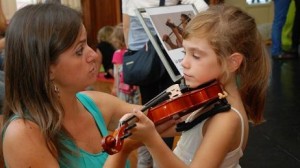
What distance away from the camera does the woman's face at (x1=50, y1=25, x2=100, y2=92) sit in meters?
1.14

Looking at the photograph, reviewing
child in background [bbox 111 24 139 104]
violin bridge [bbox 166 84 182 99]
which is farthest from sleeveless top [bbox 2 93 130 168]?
child in background [bbox 111 24 139 104]

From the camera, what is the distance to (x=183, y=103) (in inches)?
47.5

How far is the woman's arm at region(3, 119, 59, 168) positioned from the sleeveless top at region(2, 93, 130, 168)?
0.04 metres

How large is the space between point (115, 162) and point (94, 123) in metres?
0.23

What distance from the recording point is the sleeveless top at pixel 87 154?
1181 mm

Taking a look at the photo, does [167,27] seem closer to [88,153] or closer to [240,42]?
[240,42]

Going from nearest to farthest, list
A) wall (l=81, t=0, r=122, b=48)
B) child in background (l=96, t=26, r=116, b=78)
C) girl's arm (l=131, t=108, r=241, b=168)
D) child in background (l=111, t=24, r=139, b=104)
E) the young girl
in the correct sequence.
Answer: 1. girl's arm (l=131, t=108, r=241, b=168)
2. the young girl
3. child in background (l=111, t=24, r=139, b=104)
4. child in background (l=96, t=26, r=116, b=78)
5. wall (l=81, t=0, r=122, b=48)

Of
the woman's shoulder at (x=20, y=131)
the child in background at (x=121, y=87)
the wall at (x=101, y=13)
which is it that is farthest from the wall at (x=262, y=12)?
the woman's shoulder at (x=20, y=131)

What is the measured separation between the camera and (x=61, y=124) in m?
1.17

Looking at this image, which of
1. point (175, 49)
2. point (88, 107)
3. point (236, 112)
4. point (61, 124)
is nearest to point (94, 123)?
point (88, 107)

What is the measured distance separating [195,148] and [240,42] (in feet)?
1.15

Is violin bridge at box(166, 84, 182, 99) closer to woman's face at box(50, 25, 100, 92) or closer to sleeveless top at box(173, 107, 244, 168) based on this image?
sleeveless top at box(173, 107, 244, 168)

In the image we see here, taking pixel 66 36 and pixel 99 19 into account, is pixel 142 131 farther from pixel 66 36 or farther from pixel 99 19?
pixel 99 19

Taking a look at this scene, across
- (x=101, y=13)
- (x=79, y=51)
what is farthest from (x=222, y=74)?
(x=101, y=13)
